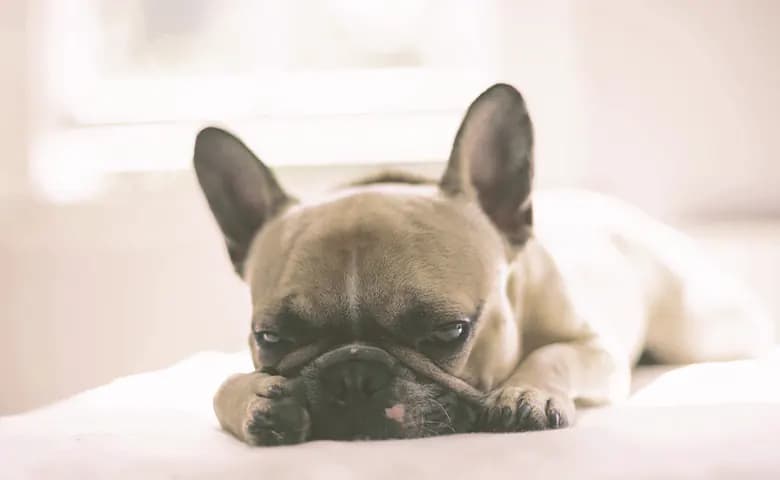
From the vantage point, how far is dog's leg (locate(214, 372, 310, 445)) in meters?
1.00

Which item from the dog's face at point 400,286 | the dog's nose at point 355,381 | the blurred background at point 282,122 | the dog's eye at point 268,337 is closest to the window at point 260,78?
the blurred background at point 282,122

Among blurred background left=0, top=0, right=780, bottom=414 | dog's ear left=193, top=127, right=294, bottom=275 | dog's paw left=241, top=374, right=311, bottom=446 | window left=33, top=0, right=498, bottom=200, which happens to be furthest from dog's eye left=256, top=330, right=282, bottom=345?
window left=33, top=0, right=498, bottom=200

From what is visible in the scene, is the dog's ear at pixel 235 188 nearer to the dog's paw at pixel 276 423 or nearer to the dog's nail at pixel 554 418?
the dog's paw at pixel 276 423

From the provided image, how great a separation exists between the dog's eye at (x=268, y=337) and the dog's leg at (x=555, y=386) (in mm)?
267

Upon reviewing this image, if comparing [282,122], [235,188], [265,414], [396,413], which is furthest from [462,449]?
[282,122]

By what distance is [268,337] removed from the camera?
3.67 ft

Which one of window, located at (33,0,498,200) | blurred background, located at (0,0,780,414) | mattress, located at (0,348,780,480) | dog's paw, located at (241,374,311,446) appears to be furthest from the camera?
window, located at (33,0,498,200)

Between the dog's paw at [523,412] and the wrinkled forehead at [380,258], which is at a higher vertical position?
the wrinkled forehead at [380,258]

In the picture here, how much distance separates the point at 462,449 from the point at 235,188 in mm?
588

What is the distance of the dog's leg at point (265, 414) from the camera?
39.2 inches

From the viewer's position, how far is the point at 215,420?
1.19 m

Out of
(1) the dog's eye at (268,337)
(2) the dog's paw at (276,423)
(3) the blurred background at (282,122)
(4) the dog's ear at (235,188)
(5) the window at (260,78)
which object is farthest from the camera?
(5) the window at (260,78)

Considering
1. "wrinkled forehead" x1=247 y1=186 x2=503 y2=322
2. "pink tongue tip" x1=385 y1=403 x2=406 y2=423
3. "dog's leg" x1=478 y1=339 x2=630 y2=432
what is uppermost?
"wrinkled forehead" x1=247 y1=186 x2=503 y2=322

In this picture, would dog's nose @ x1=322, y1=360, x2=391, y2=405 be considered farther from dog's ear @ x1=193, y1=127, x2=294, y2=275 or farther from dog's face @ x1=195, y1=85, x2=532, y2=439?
dog's ear @ x1=193, y1=127, x2=294, y2=275
